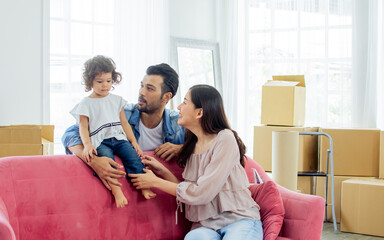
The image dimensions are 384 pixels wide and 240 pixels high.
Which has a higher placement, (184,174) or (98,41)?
(98,41)

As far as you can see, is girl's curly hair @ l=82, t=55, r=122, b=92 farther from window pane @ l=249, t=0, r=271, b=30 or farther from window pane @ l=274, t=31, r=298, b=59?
window pane @ l=249, t=0, r=271, b=30

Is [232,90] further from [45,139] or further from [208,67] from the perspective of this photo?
[45,139]

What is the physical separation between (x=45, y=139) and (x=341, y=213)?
7.84 feet

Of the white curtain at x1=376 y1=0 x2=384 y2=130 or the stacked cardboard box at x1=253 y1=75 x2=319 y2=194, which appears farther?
the white curtain at x1=376 y1=0 x2=384 y2=130

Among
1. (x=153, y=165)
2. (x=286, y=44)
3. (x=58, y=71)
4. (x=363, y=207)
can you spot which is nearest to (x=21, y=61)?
(x=58, y=71)

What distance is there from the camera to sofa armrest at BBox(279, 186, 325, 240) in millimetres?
1952

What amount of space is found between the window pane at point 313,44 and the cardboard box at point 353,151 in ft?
4.14

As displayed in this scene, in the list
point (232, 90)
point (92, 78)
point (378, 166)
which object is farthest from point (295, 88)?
point (92, 78)

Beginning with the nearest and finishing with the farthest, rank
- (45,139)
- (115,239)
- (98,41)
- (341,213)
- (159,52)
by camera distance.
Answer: (115,239), (45,139), (341,213), (98,41), (159,52)

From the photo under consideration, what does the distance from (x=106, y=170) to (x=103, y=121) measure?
0.25 metres

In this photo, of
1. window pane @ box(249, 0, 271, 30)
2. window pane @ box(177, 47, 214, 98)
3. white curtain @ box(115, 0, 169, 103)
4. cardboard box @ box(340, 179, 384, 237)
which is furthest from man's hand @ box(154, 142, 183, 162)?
window pane @ box(249, 0, 271, 30)

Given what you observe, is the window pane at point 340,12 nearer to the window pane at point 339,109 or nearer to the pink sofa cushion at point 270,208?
the window pane at point 339,109

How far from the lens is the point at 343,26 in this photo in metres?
4.62

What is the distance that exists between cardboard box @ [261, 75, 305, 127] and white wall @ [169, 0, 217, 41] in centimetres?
144
